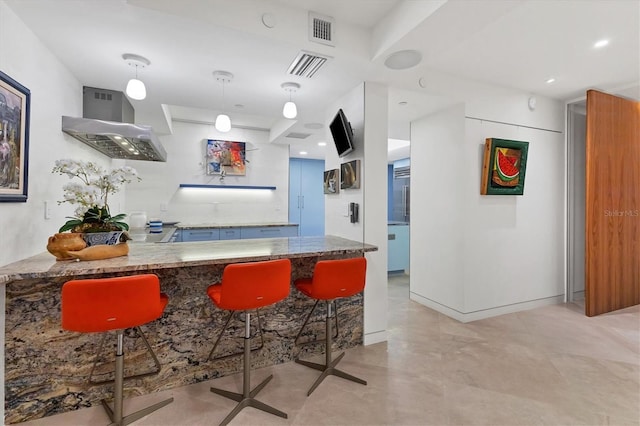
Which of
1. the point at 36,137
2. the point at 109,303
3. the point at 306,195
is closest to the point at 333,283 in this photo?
the point at 109,303

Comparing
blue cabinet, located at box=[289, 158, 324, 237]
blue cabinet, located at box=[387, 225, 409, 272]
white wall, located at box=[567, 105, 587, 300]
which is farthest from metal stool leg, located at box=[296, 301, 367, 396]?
blue cabinet, located at box=[289, 158, 324, 237]

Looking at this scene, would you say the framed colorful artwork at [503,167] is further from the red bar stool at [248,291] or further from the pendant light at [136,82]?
the pendant light at [136,82]

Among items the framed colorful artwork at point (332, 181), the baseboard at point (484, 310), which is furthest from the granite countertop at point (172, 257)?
the baseboard at point (484, 310)

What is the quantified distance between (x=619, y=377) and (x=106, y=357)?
12.4ft

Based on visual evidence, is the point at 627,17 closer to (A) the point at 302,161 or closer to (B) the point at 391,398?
(B) the point at 391,398

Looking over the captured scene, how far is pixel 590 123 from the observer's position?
3.33 m

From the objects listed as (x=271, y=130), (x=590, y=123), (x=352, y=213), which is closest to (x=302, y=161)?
(x=271, y=130)

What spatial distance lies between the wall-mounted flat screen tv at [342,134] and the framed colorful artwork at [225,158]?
282 cm

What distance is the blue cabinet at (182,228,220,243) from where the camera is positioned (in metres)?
4.61

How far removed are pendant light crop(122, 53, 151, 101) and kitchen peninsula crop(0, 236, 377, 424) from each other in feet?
3.97

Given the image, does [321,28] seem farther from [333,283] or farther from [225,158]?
[225,158]

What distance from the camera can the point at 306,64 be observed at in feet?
7.96

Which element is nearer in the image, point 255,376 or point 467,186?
point 255,376

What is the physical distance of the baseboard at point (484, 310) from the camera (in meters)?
3.34
